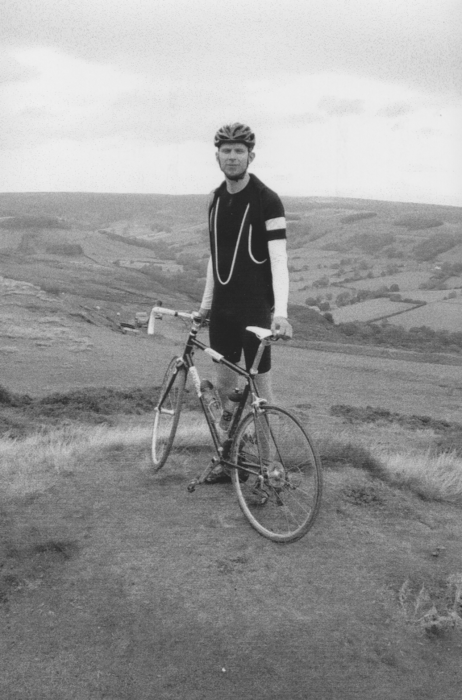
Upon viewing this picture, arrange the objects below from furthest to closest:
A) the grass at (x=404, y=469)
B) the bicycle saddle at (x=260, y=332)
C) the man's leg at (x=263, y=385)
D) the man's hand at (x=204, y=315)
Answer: the grass at (x=404, y=469)
the man's hand at (x=204, y=315)
the man's leg at (x=263, y=385)
the bicycle saddle at (x=260, y=332)

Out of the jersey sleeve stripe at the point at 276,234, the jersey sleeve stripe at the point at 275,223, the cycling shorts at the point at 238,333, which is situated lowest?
the cycling shorts at the point at 238,333

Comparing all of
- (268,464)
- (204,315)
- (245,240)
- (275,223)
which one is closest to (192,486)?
(268,464)

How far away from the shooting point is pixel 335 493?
4.66 meters

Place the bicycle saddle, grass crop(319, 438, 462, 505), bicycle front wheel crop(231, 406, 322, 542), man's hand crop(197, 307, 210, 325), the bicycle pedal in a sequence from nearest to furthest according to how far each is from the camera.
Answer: bicycle front wheel crop(231, 406, 322, 542), the bicycle saddle, the bicycle pedal, man's hand crop(197, 307, 210, 325), grass crop(319, 438, 462, 505)

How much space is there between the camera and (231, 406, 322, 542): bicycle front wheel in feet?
12.7

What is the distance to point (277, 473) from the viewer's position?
4.04 m

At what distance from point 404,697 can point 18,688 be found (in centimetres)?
152

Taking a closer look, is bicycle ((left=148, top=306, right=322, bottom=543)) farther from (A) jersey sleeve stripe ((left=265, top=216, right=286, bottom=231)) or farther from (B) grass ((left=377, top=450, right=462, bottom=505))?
(B) grass ((left=377, top=450, right=462, bottom=505))

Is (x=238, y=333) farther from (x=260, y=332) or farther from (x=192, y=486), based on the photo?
(x=192, y=486)

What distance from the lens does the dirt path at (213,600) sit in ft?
9.57

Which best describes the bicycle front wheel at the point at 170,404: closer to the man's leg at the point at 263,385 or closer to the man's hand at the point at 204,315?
the man's hand at the point at 204,315

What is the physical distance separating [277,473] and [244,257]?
4.23 ft

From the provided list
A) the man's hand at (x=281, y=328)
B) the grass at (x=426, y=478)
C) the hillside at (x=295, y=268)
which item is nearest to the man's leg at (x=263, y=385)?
the man's hand at (x=281, y=328)

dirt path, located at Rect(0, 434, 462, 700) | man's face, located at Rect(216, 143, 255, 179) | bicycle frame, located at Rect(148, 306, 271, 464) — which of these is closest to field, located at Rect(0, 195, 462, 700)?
dirt path, located at Rect(0, 434, 462, 700)
